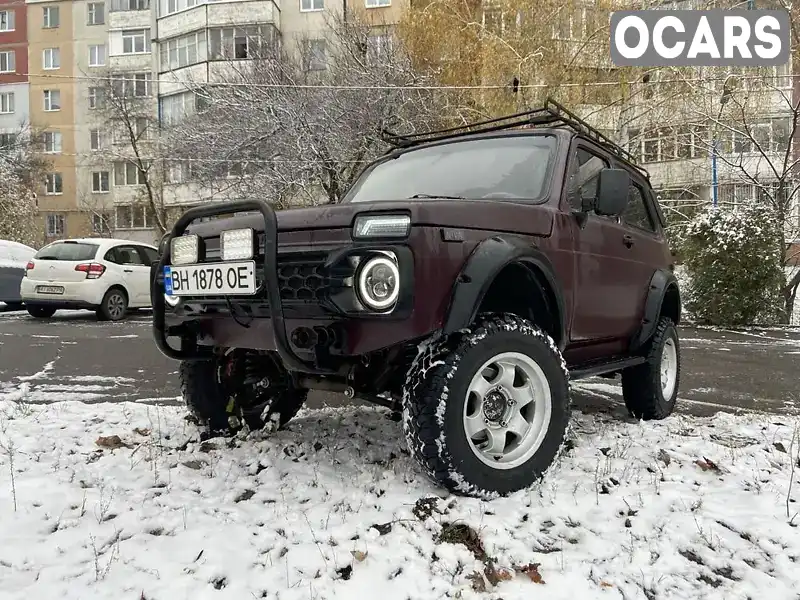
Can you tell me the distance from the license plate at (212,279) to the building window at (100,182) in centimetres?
4016

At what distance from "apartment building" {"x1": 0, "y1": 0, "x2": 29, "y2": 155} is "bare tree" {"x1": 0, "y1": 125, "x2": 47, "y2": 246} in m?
12.5

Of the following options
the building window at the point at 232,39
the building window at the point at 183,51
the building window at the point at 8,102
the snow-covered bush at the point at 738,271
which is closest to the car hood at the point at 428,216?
the snow-covered bush at the point at 738,271

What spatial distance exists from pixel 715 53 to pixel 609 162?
40.7 feet

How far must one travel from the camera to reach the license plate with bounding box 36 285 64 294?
11448 mm

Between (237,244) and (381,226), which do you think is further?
(237,244)

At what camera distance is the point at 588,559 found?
7.75 ft

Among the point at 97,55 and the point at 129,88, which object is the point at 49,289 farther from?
the point at 97,55

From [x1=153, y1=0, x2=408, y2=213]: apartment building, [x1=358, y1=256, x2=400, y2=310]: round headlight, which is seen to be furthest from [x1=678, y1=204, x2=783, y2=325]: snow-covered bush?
[x1=153, y1=0, x2=408, y2=213]: apartment building

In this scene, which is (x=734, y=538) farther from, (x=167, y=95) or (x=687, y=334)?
(x=167, y=95)

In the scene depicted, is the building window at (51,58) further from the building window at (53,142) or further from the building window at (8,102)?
the building window at (53,142)

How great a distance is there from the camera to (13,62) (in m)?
42.9

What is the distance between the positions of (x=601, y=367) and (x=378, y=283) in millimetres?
1792

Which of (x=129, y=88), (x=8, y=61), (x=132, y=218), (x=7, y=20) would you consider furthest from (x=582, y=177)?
(x=7, y=20)

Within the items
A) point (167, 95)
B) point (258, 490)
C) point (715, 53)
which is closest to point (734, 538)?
point (258, 490)
